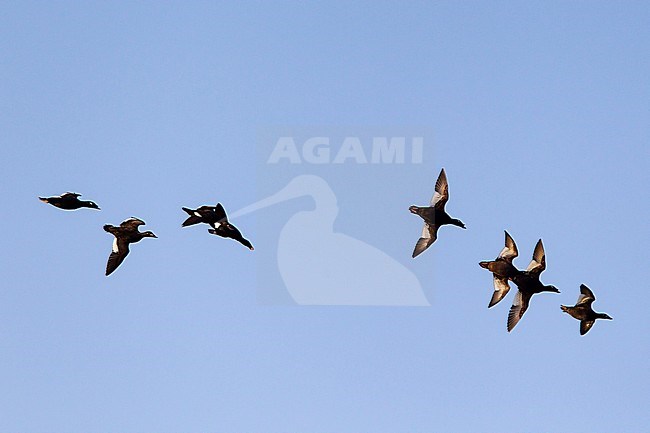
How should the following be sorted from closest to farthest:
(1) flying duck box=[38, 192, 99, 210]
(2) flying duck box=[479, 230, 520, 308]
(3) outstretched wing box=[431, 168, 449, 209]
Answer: (1) flying duck box=[38, 192, 99, 210] → (3) outstretched wing box=[431, 168, 449, 209] → (2) flying duck box=[479, 230, 520, 308]

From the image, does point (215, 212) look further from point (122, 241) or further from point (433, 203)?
point (433, 203)

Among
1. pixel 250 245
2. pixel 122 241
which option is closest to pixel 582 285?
pixel 250 245

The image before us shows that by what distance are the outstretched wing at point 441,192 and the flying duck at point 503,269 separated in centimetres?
301

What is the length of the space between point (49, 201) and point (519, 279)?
19.3m

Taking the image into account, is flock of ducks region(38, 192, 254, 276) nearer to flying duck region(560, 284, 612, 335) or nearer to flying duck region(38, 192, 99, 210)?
flying duck region(38, 192, 99, 210)

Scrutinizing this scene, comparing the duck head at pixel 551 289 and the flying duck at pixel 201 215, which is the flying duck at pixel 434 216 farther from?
the flying duck at pixel 201 215

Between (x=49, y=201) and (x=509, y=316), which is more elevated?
(x=49, y=201)

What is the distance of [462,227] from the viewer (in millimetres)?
50812

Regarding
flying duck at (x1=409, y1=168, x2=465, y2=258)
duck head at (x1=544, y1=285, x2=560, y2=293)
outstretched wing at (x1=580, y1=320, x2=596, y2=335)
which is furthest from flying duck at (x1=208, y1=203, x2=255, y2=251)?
outstretched wing at (x1=580, y1=320, x2=596, y2=335)

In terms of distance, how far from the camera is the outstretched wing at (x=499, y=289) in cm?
5116

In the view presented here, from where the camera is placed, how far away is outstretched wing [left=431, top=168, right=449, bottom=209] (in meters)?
49.9

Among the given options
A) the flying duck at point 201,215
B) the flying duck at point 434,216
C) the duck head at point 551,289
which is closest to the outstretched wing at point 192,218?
the flying duck at point 201,215

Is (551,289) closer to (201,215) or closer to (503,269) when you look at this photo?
(503,269)

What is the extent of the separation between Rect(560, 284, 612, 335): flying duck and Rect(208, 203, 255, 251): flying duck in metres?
14.1
